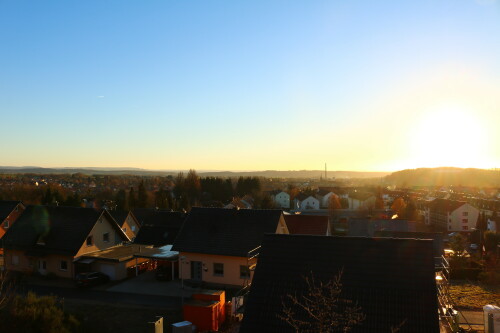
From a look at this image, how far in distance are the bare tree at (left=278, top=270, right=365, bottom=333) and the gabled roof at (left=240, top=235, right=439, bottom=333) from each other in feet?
0.46

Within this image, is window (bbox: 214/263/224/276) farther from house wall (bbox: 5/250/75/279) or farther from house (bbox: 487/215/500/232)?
house (bbox: 487/215/500/232)

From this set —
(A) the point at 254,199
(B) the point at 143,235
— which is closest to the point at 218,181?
(A) the point at 254,199

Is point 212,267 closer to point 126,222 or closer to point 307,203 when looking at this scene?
point 126,222

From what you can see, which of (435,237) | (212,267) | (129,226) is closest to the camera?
(212,267)

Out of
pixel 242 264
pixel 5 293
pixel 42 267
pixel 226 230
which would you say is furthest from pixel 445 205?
pixel 5 293

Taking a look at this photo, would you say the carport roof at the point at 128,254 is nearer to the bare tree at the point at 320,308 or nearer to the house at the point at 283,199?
the bare tree at the point at 320,308

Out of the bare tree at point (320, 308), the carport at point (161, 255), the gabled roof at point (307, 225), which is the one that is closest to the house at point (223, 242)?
the carport at point (161, 255)

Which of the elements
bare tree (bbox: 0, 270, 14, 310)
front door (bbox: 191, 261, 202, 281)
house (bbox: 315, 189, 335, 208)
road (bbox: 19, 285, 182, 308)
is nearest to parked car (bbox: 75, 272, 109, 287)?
road (bbox: 19, 285, 182, 308)

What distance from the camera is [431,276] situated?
11.0m

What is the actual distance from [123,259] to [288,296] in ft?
61.8

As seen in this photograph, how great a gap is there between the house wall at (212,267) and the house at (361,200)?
189 ft

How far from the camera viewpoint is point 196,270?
25594 millimetres

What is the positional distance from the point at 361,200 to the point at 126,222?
57124 millimetres

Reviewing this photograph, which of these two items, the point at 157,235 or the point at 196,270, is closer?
the point at 196,270
